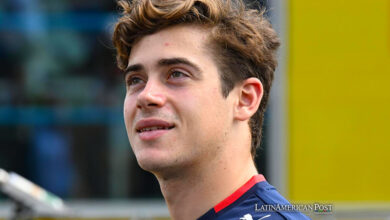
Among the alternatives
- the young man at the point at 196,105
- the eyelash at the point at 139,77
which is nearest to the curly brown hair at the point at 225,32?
the young man at the point at 196,105

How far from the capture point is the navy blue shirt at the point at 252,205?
8.36 feet

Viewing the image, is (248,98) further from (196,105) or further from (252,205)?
(252,205)

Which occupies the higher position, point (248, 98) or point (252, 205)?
point (248, 98)

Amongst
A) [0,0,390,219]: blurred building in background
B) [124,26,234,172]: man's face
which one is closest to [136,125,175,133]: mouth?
[124,26,234,172]: man's face

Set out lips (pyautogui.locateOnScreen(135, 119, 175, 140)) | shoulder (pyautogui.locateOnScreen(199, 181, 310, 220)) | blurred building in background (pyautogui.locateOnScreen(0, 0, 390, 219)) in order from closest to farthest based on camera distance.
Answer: shoulder (pyautogui.locateOnScreen(199, 181, 310, 220))
lips (pyautogui.locateOnScreen(135, 119, 175, 140))
blurred building in background (pyautogui.locateOnScreen(0, 0, 390, 219))

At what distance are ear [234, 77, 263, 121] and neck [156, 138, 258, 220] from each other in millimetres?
144

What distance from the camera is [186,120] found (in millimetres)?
2637

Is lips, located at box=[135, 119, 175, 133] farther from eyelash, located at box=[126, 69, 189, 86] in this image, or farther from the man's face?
eyelash, located at box=[126, 69, 189, 86]

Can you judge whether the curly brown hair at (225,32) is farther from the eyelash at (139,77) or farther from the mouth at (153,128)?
the mouth at (153,128)

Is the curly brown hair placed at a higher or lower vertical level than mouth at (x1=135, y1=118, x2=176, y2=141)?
higher

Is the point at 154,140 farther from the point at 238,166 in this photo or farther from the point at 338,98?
the point at 338,98

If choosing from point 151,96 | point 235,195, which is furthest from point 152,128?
point 235,195

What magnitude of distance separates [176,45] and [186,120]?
0.28 m

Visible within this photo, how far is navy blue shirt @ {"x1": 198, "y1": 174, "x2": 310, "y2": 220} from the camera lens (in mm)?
2547
